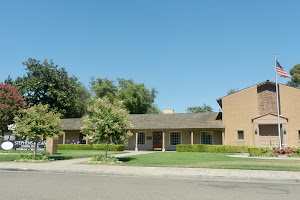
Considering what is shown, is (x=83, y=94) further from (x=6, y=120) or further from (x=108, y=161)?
(x=108, y=161)

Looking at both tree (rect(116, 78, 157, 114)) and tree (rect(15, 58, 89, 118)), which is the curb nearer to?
tree (rect(15, 58, 89, 118))

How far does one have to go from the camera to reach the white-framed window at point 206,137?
29734 mm

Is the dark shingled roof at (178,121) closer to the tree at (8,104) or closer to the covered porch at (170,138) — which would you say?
the covered porch at (170,138)

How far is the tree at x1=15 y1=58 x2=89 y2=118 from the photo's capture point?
43.0 meters

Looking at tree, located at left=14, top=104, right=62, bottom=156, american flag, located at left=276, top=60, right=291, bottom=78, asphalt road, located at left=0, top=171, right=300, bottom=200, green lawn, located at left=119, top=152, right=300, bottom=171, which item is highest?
american flag, located at left=276, top=60, right=291, bottom=78

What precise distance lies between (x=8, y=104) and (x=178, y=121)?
21748 millimetres

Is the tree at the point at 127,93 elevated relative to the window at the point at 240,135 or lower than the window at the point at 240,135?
elevated

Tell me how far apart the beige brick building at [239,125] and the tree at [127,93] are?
2156cm

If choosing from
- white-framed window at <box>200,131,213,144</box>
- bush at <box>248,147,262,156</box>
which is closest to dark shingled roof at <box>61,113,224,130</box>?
white-framed window at <box>200,131,213,144</box>

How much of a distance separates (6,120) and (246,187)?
3284cm

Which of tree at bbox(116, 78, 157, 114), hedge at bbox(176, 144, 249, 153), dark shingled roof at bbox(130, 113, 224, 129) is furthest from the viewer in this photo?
tree at bbox(116, 78, 157, 114)

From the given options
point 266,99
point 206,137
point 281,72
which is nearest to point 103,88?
point 206,137

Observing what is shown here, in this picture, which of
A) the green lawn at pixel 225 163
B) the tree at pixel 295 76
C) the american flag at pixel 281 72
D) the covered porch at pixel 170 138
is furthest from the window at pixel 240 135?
the tree at pixel 295 76

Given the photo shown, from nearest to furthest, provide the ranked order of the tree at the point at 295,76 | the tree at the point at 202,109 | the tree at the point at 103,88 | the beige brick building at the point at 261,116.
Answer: the beige brick building at the point at 261,116
the tree at the point at 103,88
the tree at the point at 295,76
the tree at the point at 202,109
